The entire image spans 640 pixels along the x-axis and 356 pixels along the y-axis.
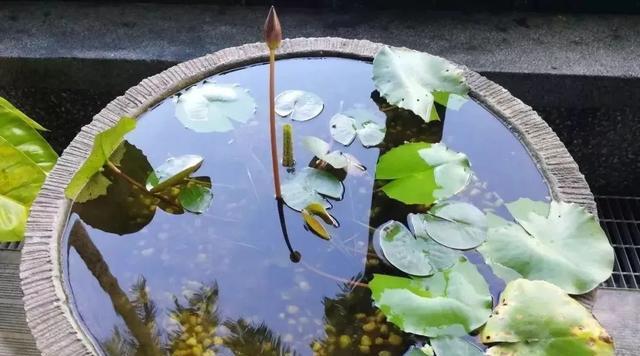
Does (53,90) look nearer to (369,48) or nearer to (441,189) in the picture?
(369,48)

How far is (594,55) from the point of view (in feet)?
4.58

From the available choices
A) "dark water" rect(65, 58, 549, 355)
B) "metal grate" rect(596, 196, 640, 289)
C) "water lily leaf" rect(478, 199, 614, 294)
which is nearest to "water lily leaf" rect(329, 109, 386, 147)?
"dark water" rect(65, 58, 549, 355)

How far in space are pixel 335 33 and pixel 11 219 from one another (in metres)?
0.80

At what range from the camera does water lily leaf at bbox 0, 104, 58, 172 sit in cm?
108

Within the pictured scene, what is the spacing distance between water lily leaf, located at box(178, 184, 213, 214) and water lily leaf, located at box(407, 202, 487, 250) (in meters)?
0.29

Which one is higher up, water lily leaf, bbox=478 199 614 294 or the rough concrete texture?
the rough concrete texture

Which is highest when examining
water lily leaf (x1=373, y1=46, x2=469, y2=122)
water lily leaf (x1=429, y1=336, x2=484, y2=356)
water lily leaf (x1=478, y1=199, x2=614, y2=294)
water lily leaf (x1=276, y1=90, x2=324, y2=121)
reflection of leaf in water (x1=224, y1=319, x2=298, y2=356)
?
water lily leaf (x1=373, y1=46, x2=469, y2=122)

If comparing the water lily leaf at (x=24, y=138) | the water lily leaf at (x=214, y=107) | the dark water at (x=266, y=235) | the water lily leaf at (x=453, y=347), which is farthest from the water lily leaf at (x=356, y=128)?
the water lily leaf at (x=24, y=138)

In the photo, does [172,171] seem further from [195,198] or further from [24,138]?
[24,138]

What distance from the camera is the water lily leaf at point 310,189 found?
0.90 metres

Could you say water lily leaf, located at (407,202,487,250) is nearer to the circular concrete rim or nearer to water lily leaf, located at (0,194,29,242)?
the circular concrete rim

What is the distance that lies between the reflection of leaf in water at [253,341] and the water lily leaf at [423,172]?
27 centimetres

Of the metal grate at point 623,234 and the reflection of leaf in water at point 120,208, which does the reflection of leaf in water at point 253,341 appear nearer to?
the reflection of leaf in water at point 120,208

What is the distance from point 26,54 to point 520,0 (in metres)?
1.16
